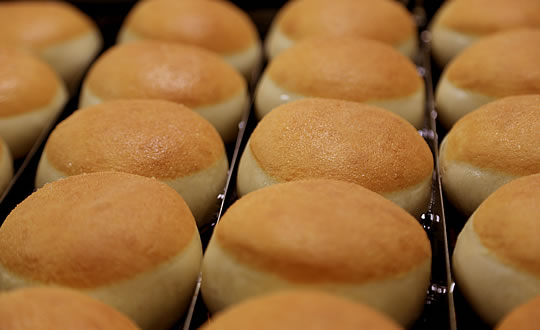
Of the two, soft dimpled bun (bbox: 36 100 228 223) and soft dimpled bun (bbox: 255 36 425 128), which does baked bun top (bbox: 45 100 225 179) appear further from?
soft dimpled bun (bbox: 255 36 425 128)

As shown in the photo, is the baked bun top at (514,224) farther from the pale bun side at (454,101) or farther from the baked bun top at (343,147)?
the pale bun side at (454,101)

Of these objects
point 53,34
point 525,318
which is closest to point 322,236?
point 525,318

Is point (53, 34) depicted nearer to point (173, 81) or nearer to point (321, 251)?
point (173, 81)

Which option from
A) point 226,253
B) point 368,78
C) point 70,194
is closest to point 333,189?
point 226,253

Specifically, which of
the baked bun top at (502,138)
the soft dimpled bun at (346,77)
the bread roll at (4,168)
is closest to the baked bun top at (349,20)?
the soft dimpled bun at (346,77)

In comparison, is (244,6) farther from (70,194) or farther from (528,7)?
(70,194)

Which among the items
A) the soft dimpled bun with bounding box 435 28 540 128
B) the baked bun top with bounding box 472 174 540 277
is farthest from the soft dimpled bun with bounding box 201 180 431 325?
the soft dimpled bun with bounding box 435 28 540 128
